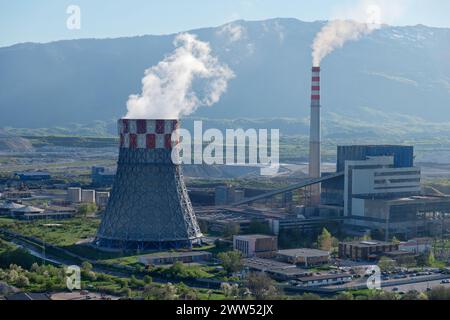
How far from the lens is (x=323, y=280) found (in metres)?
30.2

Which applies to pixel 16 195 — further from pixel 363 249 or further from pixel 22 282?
pixel 22 282

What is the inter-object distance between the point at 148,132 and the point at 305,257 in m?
8.42

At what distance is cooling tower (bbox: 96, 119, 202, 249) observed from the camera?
3759cm

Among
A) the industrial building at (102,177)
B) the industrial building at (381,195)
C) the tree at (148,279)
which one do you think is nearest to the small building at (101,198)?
the industrial building at (102,177)

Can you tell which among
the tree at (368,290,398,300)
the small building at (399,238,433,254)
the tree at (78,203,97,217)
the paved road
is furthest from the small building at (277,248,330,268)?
the tree at (78,203,97,217)

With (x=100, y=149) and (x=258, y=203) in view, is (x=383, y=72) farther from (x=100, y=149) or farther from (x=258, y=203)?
(x=258, y=203)

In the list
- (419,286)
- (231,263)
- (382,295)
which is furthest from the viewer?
(231,263)

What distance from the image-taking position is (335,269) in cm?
3291

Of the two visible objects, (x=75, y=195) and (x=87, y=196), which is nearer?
(x=75, y=195)

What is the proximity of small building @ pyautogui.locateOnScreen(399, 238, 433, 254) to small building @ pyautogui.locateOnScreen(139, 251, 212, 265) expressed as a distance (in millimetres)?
8202

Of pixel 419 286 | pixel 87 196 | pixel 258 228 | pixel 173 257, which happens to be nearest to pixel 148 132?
pixel 173 257

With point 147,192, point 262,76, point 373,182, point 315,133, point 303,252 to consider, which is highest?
point 262,76

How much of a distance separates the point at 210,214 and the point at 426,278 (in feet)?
61.4

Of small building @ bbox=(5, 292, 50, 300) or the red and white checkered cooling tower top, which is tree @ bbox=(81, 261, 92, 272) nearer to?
small building @ bbox=(5, 292, 50, 300)
